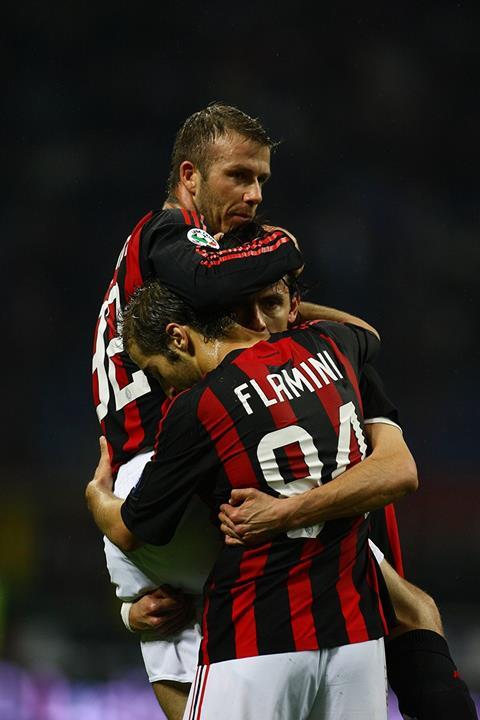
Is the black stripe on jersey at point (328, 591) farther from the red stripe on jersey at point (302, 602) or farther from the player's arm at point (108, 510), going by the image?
the player's arm at point (108, 510)

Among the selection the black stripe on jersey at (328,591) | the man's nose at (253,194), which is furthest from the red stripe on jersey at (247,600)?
the man's nose at (253,194)

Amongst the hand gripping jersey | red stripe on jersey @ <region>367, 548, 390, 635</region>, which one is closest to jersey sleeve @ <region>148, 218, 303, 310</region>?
the hand gripping jersey

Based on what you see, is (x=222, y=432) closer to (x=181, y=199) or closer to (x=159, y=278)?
(x=159, y=278)

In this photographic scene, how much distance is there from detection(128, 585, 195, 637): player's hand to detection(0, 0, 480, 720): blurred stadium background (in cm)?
344

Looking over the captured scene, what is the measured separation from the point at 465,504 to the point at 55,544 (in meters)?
2.35

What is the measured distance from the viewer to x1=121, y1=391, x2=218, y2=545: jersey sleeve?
1961 mm

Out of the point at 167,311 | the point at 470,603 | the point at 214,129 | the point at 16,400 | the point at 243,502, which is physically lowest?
the point at 470,603

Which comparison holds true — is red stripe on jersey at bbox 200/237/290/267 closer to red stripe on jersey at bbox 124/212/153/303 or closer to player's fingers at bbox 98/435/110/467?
red stripe on jersey at bbox 124/212/153/303

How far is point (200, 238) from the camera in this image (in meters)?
2.27

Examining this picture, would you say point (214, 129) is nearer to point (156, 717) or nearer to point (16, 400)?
point (156, 717)

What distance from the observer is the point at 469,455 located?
20.8 ft

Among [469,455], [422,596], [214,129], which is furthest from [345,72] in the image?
[422,596]

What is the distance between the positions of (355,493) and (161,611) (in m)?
0.60

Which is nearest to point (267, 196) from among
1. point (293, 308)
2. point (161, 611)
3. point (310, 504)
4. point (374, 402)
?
Result: point (293, 308)
